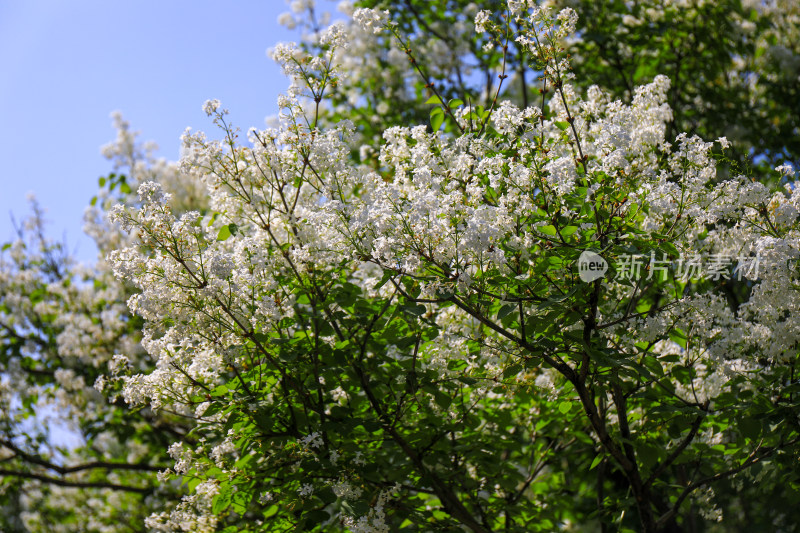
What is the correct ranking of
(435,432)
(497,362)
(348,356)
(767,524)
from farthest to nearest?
(767,524), (435,432), (497,362), (348,356)

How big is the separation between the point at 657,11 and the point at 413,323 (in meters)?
6.24

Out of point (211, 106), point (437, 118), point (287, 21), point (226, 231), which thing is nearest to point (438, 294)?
point (226, 231)

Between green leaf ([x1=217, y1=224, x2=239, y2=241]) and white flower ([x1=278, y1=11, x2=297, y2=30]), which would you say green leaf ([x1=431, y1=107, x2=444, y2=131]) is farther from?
white flower ([x1=278, y1=11, x2=297, y2=30])

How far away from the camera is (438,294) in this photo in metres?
3.29

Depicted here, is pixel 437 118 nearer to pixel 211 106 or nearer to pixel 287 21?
pixel 211 106

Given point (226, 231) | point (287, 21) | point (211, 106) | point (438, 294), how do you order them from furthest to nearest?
point (287, 21)
point (226, 231)
point (211, 106)
point (438, 294)

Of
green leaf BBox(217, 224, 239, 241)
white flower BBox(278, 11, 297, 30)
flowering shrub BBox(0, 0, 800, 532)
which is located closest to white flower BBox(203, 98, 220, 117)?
flowering shrub BBox(0, 0, 800, 532)

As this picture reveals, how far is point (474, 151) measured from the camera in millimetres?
3717

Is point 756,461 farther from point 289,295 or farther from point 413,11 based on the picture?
point 413,11

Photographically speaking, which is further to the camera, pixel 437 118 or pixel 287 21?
pixel 287 21

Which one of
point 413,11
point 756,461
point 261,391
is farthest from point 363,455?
point 413,11

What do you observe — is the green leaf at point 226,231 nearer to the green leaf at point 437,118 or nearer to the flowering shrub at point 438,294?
the flowering shrub at point 438,294

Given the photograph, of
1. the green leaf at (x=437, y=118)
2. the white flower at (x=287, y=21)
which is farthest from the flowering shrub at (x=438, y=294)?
the white flower at (x=287, y=21)

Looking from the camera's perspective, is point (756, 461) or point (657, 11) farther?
point (657, 11)
